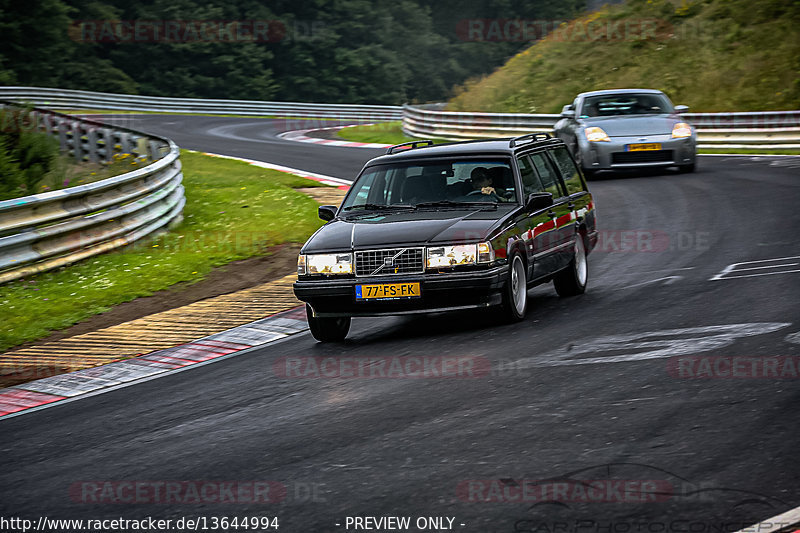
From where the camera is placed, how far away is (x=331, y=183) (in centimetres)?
2077

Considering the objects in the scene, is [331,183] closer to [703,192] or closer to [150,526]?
[703,192]

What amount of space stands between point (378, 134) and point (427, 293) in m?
28.8

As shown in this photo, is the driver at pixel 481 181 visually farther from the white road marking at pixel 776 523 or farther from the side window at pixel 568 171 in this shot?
the white road marking at pixel 776 523

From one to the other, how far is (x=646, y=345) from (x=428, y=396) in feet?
6.20

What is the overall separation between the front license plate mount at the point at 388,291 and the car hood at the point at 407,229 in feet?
1.02

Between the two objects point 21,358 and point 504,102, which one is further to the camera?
point 504,102

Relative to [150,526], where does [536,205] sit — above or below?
above

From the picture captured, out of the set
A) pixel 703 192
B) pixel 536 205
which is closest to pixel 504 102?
pixel 703 192

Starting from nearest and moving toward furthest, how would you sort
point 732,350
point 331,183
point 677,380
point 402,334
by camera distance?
point 677,380 → point 732,350 → point 402,334 → point 331,183

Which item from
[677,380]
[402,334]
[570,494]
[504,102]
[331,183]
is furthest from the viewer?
[504,102]

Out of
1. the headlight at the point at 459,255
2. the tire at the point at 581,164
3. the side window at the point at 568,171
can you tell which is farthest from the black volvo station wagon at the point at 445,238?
the tire at the point at 581,164

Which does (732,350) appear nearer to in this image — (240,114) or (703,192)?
(703,192)

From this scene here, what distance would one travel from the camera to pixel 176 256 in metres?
13.4

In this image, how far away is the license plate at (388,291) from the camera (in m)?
8.29
